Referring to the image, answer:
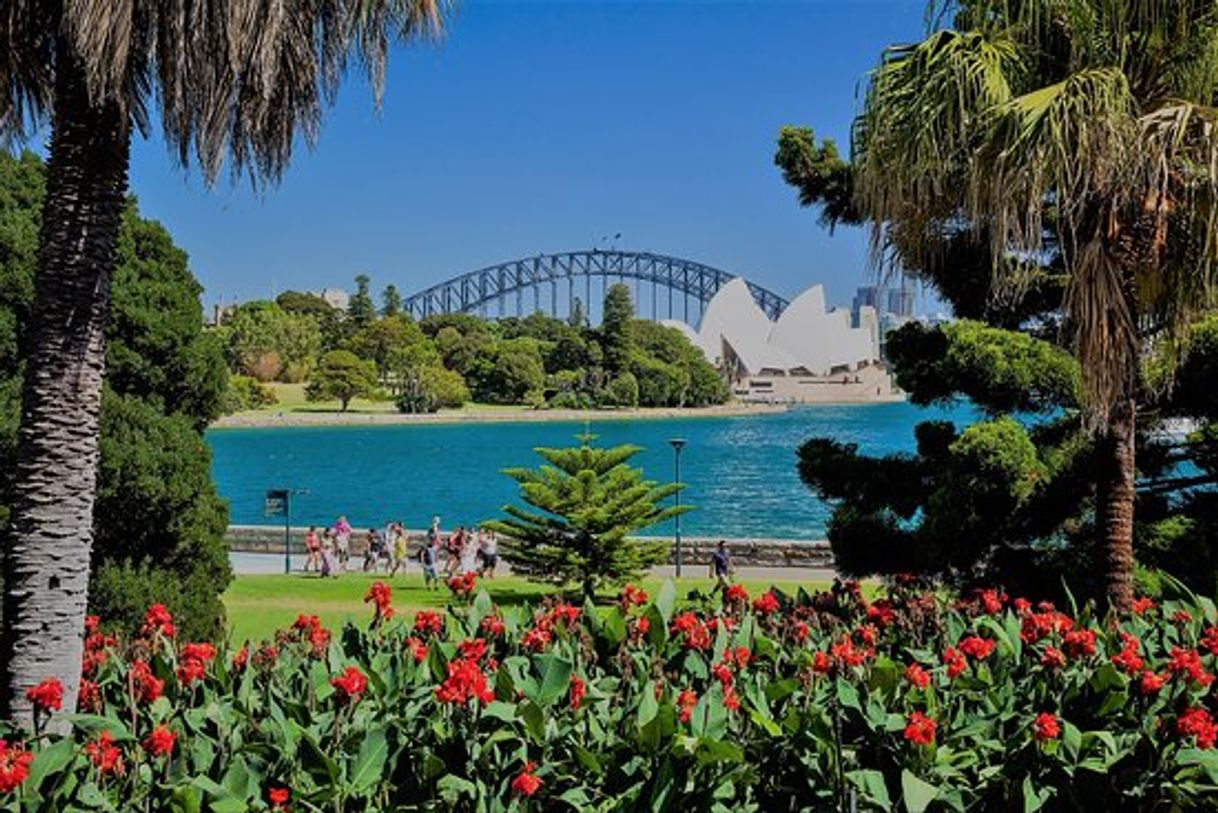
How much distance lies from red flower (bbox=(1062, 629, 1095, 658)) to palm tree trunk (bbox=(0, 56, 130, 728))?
134 inches

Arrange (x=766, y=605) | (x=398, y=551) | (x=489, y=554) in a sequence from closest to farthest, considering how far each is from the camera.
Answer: (x=766, y=605), (x=489, y=554), (x=398, y=551)

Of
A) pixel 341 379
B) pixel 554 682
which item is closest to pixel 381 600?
pixel 554 682

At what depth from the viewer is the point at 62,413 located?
147 inches

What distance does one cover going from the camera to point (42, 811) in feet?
9.78

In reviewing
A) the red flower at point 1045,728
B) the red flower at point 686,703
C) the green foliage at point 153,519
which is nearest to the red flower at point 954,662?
the red flower at point 1045,728

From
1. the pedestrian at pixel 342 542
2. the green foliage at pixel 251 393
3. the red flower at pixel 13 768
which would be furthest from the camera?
the green foliage at pixel 251 393

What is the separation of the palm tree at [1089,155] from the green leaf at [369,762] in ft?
10.9

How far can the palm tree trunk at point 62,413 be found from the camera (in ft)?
12.2

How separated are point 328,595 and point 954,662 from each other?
12779mm

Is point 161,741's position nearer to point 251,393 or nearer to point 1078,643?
point 1078,643

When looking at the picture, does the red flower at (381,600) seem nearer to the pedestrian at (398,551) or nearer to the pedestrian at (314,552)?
the pedestrian at (398,551)

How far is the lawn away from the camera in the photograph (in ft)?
41.2

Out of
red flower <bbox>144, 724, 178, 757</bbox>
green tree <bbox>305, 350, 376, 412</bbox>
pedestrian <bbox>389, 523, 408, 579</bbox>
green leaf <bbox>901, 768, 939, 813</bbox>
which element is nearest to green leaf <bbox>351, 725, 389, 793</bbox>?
red flower <bbox>144, 724, 178, 757</bbox>

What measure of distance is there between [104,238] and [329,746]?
1932mm
